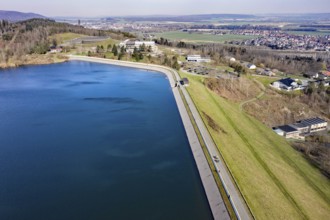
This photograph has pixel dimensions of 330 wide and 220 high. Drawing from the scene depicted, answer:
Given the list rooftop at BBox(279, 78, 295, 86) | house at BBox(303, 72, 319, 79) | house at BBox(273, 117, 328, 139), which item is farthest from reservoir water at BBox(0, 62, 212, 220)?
house at BBox(303, 72, 319, 79)

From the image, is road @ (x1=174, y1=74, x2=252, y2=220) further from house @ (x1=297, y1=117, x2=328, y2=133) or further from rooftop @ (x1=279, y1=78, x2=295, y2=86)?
rooftop @ (x1=279, y1=78, x2=295, y2=86)

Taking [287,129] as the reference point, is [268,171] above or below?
above

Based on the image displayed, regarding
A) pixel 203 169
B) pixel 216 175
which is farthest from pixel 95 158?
pixel 216 175

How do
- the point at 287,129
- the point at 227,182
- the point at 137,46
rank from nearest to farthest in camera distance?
the point at 227,182
the point at 287,129
the point at 137,46

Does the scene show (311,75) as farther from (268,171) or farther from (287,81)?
(268,171)

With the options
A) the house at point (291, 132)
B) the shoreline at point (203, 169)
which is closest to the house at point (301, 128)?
the house at point (291, 132)

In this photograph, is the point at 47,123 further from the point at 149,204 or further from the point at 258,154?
the point at 258,154

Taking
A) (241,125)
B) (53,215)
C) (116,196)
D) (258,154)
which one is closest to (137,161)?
(116,196)
